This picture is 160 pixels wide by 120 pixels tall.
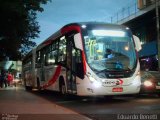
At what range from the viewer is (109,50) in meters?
18.3

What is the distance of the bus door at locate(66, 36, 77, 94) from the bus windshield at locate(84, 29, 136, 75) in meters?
1.09

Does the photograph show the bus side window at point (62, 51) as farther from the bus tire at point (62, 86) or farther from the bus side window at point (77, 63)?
the bus side window at point (77, 63)

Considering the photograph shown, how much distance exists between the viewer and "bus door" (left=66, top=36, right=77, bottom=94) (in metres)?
18.9

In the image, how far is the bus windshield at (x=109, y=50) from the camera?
18.0m

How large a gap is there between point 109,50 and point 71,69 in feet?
6.50

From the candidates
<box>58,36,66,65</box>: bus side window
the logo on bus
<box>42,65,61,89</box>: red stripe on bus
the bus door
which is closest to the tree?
<box>42,65,61,89</box>: red stripe on bus

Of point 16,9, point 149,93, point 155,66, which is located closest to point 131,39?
point 149,93

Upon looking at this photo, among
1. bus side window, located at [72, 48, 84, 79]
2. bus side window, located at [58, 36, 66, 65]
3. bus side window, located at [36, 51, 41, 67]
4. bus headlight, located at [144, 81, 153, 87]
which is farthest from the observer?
bus side window, located at [36, 51, 41, 67]

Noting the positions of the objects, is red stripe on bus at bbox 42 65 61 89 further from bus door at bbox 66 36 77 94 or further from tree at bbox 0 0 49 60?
tree at bbox 0 0 49 60

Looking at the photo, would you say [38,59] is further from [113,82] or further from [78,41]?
[113,82]

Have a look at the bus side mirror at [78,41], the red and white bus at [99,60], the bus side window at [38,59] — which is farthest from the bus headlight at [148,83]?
the bus side window at [38,59]

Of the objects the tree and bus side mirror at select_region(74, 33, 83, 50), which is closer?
bus side mirror at select_region(74, 33, 83, 50)

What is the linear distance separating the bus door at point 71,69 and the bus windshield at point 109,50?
109 cm

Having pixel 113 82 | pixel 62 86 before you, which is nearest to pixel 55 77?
pixel 62 86
